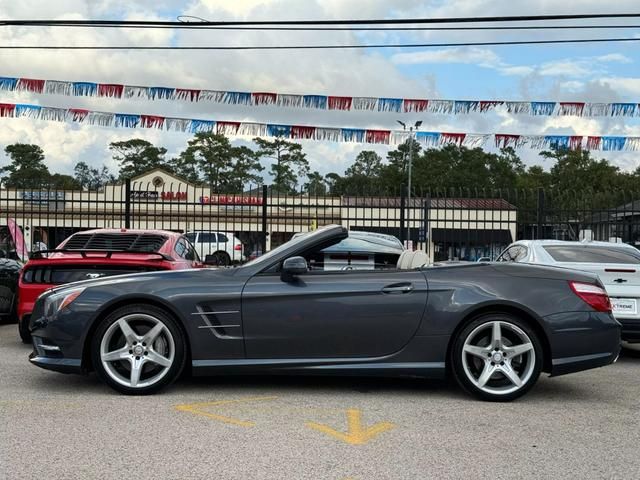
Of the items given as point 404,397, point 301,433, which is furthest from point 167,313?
point 404,397

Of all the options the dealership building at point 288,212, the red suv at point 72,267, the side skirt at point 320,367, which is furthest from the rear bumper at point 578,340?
the dealership building at point 288,212

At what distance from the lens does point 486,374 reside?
544 cm

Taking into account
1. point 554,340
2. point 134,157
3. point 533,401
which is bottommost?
point 533,401

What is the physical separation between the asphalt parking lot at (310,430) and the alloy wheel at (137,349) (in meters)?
0.17

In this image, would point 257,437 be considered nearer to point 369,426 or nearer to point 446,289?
point 369,426

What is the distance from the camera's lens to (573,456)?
4.18 metres

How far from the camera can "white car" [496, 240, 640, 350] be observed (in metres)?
7.39

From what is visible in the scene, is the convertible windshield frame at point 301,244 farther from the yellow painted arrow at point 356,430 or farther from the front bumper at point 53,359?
the front bumper at point 53,359

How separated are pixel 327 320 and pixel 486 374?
51.4 inches

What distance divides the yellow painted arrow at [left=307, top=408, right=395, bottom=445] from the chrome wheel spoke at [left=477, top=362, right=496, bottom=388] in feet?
3.24

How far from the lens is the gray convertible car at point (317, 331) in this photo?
543cm

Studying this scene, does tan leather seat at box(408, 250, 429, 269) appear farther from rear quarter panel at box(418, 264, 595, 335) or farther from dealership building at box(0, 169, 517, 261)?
dealership building at box(0, 169, 517, 261)

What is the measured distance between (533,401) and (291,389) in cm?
196

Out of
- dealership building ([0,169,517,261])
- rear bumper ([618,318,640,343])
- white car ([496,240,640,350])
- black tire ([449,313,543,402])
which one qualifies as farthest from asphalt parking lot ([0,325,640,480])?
dealership building ([0,169,517,261])
